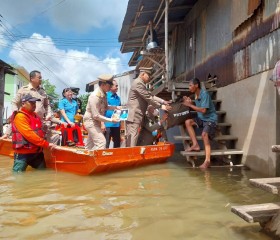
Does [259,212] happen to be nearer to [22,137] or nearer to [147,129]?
[22,137]

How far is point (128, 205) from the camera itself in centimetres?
366

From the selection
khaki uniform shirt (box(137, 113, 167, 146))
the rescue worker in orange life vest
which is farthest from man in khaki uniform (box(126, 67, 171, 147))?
the rescue worker in orange life vest

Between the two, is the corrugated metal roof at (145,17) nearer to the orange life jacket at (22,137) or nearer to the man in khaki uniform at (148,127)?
the man in khaki uniform at (148,127)

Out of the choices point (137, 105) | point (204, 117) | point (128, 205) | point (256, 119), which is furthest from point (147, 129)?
point (128, 205)

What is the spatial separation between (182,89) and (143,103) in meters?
1.92

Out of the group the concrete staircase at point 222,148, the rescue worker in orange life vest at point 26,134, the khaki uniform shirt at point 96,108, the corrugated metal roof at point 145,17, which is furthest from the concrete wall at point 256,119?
the corrugated metal roof at point 145,17

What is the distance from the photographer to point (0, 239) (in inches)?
106

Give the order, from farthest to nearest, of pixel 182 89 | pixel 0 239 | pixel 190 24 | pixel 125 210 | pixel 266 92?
1. pixel 190 24
2. pixel 182 89
3. pixel 266 92
4. pixel 125 210
5. pixel 0 239

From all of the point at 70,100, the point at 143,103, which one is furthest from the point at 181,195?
the point at 70,100

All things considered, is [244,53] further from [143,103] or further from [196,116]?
[143,103]

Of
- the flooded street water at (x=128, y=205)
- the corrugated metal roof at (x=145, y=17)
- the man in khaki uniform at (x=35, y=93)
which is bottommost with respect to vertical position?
the flooded street water at (x=128, y=205)

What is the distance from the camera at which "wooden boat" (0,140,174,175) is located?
542 centimetres

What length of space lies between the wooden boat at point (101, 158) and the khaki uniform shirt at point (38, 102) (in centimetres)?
86

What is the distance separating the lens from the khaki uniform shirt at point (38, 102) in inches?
246
